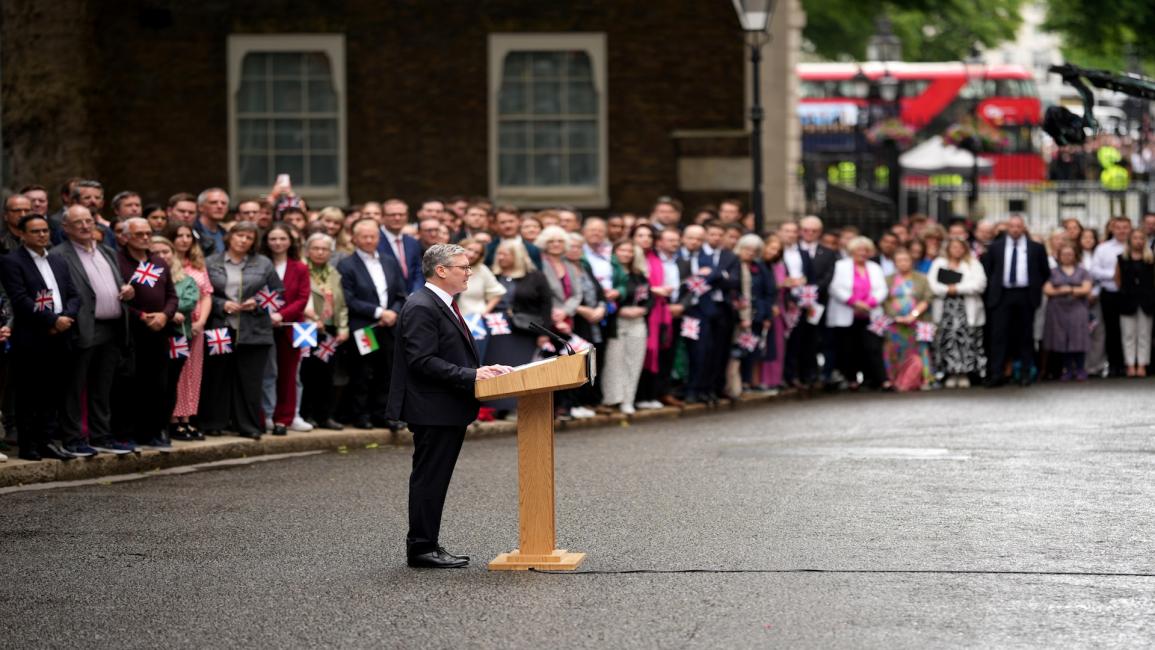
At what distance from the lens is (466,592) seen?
980cm

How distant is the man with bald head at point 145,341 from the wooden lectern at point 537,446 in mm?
5314

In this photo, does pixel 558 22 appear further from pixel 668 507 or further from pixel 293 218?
pixel 668 507

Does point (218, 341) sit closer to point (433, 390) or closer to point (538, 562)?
point (433, 390)

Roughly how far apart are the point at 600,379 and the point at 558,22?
9.22 metres

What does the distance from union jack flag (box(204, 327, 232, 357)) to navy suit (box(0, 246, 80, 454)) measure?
168 centimetres

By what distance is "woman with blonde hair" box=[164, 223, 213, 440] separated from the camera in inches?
628

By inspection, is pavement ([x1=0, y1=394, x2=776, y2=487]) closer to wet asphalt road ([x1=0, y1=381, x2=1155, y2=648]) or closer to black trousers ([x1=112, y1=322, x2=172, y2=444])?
black trousers ([x1=112, y1=322, x2=172, y2=444])

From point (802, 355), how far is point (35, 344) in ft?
35.2

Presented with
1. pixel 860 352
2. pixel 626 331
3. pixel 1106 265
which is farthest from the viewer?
pixel 1106 265

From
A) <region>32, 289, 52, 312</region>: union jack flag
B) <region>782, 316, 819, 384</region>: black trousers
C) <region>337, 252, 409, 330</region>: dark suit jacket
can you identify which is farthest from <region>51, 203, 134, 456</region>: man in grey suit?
<region>782, 316, 819, 384</region>: black trousers

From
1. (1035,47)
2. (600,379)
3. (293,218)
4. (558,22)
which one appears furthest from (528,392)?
(1035,47)

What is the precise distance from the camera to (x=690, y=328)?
799 inches

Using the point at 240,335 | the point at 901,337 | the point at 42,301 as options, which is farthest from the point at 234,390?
the point at 901,337

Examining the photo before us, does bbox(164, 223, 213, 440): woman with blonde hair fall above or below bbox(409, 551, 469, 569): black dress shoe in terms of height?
above
